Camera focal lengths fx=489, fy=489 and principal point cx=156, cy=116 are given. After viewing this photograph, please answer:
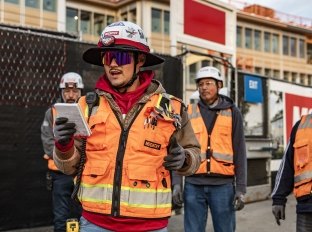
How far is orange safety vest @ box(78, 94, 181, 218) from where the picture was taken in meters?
2.74

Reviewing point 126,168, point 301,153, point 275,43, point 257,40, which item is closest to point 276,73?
point 275,43

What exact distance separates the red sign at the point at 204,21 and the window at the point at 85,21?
1165 inches

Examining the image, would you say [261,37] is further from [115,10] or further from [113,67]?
[113,67]

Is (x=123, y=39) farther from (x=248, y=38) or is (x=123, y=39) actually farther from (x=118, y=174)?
(x=248, y=38)

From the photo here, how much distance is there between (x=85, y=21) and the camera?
38625mm

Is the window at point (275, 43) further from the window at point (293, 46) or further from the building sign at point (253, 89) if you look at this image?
the building sign at point (253, 89)

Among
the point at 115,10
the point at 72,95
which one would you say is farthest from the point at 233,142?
the point at 115,10

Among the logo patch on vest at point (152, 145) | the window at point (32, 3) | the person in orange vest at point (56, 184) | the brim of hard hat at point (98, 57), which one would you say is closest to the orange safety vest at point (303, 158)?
the brim of hard hat at point (98, 57)

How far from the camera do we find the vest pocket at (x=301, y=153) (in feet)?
13.3

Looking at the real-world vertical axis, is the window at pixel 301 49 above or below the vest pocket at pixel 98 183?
above

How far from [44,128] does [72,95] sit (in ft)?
1.84

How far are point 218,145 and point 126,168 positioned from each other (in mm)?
2780

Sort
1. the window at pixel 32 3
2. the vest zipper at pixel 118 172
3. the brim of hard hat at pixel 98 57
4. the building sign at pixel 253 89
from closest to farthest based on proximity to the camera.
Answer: the vest zipper at pixel 118 172 → the brim of hard hat at pixel 98 57 → the building sign at pixel 253 89 → the window at pixel 32 3

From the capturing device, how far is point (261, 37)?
5200 cm
